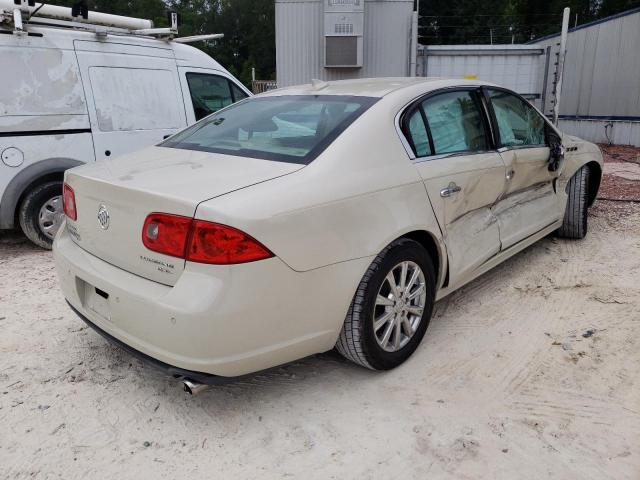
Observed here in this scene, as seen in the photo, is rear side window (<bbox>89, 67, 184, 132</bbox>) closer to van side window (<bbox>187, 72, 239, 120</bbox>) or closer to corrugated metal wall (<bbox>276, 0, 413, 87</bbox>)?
van side window (<bbox>187, 72, 239, 120</bbox>)

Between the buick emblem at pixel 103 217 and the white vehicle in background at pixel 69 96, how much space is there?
8.74ft

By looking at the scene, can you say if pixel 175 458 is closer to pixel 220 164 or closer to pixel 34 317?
pixel 220 164

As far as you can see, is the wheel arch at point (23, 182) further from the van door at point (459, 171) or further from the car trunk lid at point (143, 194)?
the van door at point (459, 171)

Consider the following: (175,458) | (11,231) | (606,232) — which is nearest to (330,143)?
(175,458)

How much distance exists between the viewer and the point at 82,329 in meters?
3.39

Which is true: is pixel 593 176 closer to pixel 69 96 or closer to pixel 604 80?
pixel 69 96

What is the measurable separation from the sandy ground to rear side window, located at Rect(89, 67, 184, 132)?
7.41 ft

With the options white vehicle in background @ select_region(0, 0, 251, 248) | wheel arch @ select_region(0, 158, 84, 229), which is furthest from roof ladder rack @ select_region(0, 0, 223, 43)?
wheel arch @ select_region(0, 158, 84, 229)

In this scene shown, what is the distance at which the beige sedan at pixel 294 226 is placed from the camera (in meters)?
2.16

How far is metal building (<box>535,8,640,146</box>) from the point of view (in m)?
12.5

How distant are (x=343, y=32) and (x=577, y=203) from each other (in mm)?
8333

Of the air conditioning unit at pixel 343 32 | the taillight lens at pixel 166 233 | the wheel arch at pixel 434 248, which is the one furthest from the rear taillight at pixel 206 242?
the air conditioning unit at pixel 343 32

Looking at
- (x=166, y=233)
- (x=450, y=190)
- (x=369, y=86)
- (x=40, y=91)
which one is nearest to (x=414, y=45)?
(x=40, y=91)

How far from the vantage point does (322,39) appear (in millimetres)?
12422
